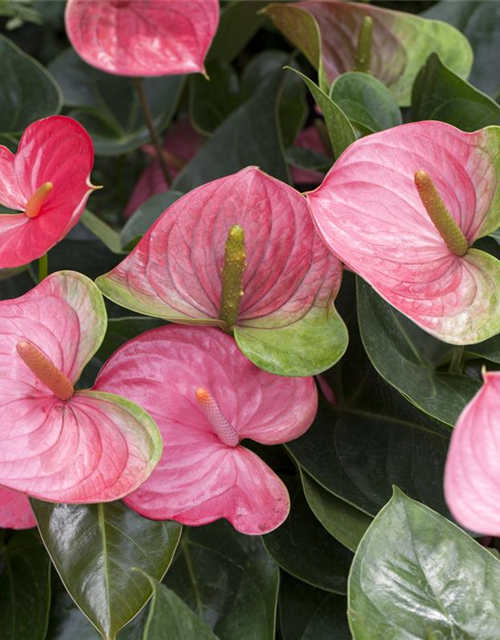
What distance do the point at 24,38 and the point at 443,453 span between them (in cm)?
97

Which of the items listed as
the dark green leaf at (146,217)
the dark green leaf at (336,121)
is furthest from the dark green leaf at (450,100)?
the dark green leaf at (146,217)

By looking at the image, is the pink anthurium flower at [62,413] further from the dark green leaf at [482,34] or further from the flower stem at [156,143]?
the dark green leaf at [482,34]

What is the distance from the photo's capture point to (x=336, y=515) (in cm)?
62

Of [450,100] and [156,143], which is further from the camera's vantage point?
[156,143]

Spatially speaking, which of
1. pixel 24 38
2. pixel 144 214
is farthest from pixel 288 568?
pixel 24 38

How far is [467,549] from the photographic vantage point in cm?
52

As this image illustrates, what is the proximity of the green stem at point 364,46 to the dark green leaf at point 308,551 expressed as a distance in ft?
1.41

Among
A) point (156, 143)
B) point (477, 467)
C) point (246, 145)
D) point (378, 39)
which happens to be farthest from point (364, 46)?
point (477, 467)

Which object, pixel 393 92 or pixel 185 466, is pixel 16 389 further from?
pixel 393 92

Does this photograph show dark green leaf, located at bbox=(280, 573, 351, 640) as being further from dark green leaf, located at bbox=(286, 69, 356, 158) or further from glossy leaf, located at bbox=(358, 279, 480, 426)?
dark green leaf, located at bbox=(286, 69, 356, 158)

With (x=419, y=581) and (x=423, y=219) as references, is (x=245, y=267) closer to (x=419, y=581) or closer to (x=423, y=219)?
(x=423, y=219)

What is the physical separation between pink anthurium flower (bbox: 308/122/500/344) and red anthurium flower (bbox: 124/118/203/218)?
21.4 inches

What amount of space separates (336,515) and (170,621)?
194mm

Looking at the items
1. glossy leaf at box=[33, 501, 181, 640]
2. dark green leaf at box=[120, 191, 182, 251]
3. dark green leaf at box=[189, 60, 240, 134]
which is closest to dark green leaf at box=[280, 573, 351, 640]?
glossy leaf at box=[33, 501, 181, 640]
